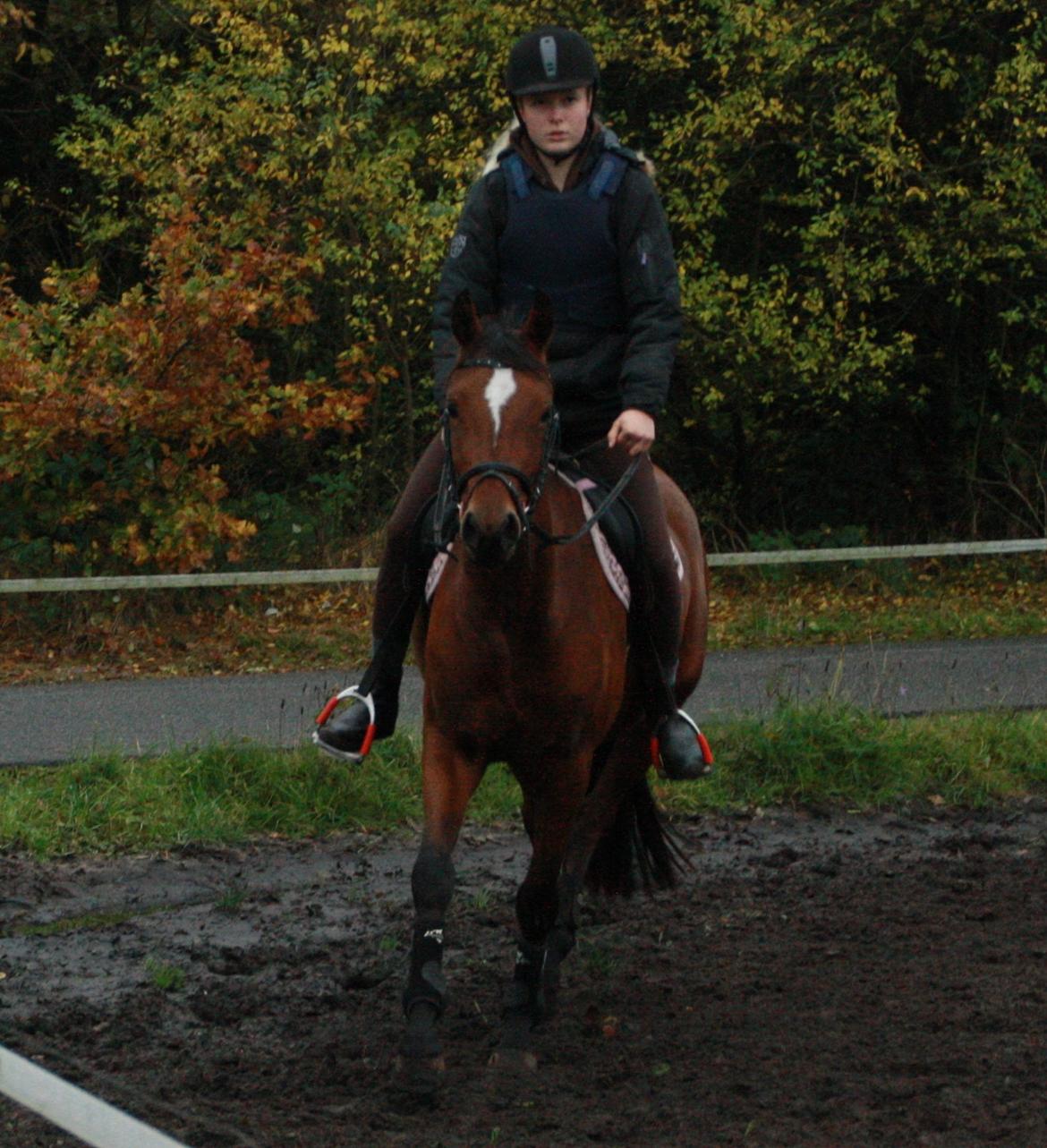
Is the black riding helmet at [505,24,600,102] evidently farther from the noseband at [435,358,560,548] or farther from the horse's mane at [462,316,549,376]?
the noseband at [435,358,560,548]

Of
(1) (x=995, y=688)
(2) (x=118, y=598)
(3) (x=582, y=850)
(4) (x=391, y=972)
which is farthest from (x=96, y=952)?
(2) (x=118, y=598)

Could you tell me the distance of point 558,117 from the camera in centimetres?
564

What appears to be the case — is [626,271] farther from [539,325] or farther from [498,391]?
[498,391]

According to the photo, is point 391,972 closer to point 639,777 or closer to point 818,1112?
point 639,777

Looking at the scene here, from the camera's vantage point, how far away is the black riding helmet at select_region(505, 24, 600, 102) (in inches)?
218

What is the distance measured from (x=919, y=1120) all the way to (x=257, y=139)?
13.2 metres

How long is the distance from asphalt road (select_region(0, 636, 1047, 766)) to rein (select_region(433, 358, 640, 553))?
370 cm

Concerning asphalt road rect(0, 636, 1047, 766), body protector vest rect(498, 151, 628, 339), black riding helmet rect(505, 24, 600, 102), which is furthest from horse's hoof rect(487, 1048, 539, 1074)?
asphalt road rect(0, 636, 1047, 766)

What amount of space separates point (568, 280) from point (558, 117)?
524mm

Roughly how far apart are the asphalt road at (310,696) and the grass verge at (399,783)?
329 millimetres

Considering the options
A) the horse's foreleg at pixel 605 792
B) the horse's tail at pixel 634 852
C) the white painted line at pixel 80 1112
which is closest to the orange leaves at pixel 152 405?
the horse's tail at pixel 634 852

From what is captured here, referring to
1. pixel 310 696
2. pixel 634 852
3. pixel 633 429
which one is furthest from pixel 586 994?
pixel 310 696

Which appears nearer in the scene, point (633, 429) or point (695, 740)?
point (633, 429)

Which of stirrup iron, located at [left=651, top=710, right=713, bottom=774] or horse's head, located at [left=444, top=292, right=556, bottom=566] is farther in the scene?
stirrup iron, located at [left=651, top=710, right=713, bottom=774]
